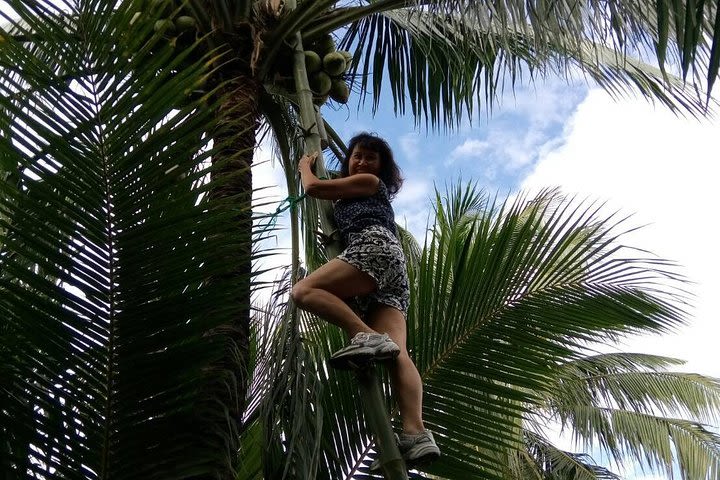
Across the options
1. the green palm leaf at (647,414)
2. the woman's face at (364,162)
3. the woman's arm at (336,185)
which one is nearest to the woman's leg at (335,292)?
the woman's arm at (336,185)

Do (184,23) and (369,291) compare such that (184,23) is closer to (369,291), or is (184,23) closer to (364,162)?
(364,162)

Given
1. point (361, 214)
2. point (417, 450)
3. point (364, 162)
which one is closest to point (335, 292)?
point (361, 214)

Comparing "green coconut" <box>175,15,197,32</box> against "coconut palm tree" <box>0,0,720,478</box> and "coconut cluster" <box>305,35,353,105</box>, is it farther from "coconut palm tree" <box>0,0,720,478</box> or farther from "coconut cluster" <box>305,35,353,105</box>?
"coconut palm tree" <box>0,0,720,478</box>

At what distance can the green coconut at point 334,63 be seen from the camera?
4130 millimetres

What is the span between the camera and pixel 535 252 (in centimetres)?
363

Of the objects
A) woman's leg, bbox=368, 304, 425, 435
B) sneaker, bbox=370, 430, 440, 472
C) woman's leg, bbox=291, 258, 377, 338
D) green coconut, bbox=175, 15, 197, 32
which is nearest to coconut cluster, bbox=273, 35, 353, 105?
green coconut, bbox=175, 15, 197, 32

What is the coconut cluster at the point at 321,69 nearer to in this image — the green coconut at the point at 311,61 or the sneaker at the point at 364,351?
the green coconut at the point at 311,61

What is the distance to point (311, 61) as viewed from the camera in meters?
4.12

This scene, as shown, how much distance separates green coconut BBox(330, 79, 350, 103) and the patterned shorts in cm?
148

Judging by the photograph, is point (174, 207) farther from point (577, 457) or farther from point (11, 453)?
point (577, 457)

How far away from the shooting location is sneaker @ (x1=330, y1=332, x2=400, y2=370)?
8.00 ft

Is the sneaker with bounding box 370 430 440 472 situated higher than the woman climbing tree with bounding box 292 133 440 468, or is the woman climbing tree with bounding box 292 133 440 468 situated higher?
the woman climbing tree with bounding box 292 133 440 468

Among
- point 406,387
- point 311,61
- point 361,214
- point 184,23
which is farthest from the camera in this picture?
point 311,61

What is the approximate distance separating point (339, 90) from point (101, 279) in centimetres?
208
